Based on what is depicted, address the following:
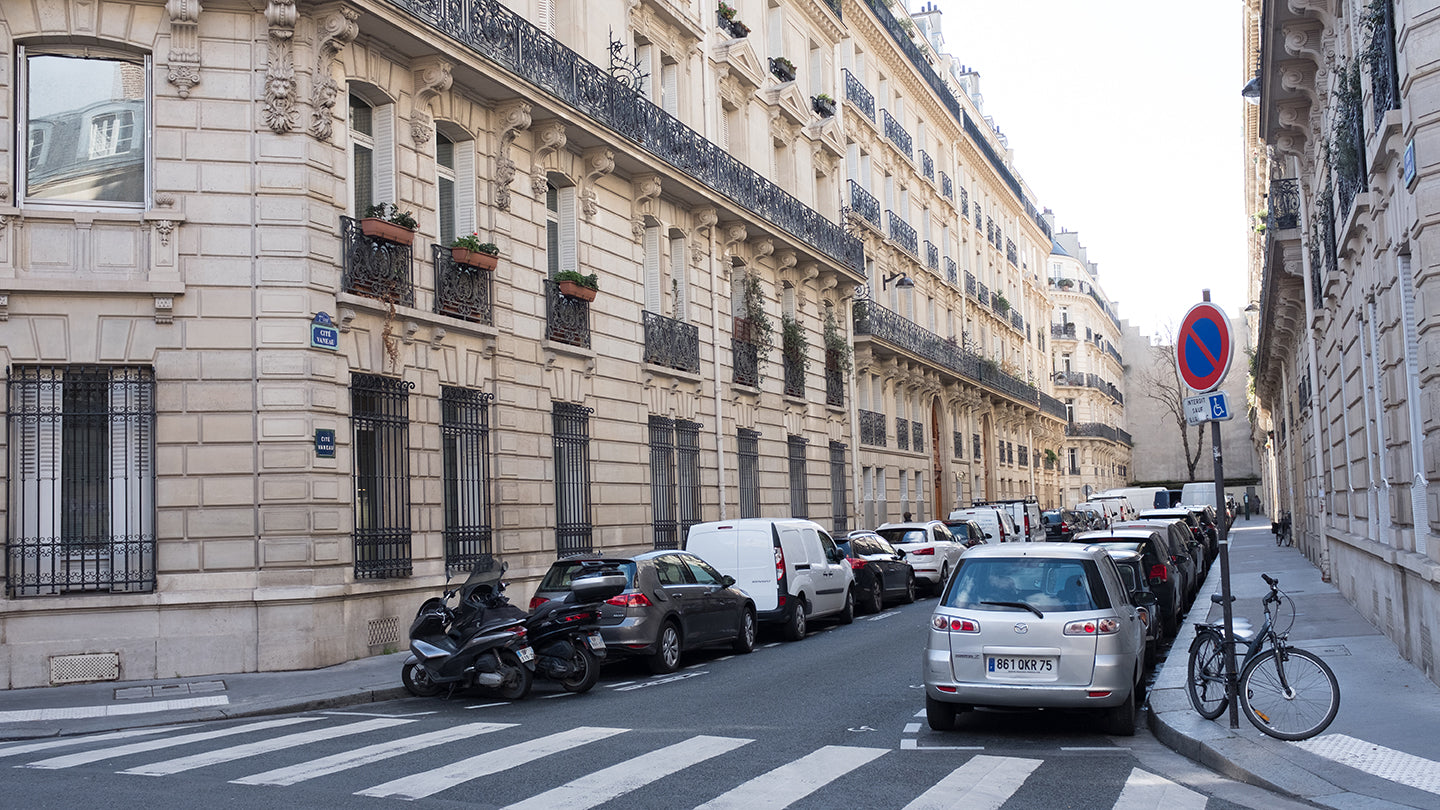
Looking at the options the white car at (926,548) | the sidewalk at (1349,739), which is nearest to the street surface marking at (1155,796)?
the sidewalk at (1349,739)

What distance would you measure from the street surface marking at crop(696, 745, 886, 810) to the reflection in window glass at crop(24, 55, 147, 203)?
35.5 ft

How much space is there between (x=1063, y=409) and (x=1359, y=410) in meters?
57.2

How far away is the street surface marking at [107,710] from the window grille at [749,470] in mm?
16112

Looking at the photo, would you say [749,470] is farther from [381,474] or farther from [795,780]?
[795,780]

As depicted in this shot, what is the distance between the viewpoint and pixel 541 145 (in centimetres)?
2033

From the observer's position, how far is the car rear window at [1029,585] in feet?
32.6

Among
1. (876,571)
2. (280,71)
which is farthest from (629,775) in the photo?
(876,571)

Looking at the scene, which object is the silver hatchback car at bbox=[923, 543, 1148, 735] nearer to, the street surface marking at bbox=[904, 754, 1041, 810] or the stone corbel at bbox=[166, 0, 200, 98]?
the street surface marking at bbox=[904, 754, 1041, 810]

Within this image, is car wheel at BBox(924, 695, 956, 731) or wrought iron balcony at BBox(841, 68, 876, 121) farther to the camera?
wrought iron balcony at BBox(841, 68, 876, 121)

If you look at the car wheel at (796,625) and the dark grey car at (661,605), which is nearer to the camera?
the dark grey car at (661,605)

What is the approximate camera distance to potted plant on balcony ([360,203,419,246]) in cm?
1603

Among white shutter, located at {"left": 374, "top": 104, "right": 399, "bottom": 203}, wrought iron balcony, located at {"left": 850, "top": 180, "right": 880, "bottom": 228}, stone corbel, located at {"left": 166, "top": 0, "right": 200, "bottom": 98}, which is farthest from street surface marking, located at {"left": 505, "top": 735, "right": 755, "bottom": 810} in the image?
wrought iron balcony, located at {"left": 850, "top": 180, "right": 880, "bottom": 228}

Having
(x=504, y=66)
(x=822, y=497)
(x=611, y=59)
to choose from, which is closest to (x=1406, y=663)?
(x=504, y=66)

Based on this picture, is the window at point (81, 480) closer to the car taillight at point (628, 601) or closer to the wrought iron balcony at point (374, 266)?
the wrought iron balcony at point (374, 266)
